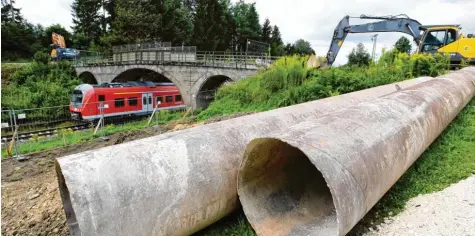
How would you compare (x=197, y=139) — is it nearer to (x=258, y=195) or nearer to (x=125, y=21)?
(x=258, y=195)

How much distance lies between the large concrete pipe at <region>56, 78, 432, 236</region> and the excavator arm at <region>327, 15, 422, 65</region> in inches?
569

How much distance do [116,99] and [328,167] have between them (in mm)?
18531

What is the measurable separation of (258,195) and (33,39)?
2052 inches

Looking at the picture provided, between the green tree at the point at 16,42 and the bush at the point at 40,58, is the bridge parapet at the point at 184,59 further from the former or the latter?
the green tree at the point at 16,42

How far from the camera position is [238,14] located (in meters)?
49.3

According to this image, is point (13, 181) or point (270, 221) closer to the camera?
point (270, 221)

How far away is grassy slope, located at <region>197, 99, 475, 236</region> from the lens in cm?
292

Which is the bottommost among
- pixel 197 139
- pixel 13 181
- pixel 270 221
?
pixel 13 181

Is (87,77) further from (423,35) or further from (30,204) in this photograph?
(30,204)

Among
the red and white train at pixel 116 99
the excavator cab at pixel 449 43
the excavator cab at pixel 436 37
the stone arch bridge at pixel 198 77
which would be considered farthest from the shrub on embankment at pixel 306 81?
the red and white train at pixel 116 99

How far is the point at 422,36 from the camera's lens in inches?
538

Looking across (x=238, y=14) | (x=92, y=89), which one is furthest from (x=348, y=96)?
(x=238, y=14)

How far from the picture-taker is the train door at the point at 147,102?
20406mm

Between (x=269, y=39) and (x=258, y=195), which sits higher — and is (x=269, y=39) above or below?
above
